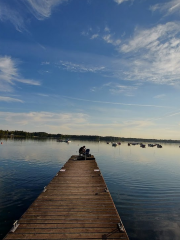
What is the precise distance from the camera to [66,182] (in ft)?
51.0

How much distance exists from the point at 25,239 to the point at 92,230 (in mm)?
2884

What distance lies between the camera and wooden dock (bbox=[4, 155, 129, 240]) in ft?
24.0

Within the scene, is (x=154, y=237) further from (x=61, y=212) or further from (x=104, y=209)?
(x=61, y=212)

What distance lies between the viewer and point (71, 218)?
8.66 meters

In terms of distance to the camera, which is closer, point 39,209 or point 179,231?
point 39,209

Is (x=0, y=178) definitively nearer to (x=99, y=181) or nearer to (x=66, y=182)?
(x=66, y=182)

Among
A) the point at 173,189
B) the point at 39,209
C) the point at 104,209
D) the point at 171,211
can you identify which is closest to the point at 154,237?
the point at 104,209

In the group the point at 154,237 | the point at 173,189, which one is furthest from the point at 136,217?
the point at 173,189

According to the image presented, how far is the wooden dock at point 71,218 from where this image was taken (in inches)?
288

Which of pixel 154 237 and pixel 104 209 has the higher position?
pixel 104 209

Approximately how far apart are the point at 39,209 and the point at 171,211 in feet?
38.7

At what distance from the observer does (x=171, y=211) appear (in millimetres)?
14852

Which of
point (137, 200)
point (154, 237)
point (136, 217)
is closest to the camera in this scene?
point (154, 237)

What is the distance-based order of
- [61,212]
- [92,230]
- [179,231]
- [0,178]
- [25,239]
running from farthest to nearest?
[0,178] → [179,231] → [61,212] → [92,230] → [25,239]
